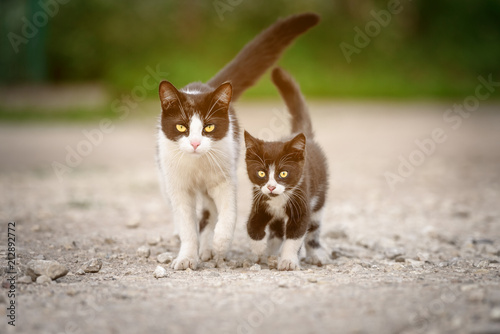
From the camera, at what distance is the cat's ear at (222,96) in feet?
14.0

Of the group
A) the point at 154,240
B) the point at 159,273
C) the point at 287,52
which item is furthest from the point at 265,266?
the point at 287,52

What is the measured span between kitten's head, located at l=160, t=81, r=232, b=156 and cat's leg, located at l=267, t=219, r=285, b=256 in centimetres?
86

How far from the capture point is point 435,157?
412 inches

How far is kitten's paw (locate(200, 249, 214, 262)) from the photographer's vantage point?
15.2 feet

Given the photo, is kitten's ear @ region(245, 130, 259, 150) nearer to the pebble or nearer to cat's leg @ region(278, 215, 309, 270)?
cat's leg @ region(278, 215, 309, 270)

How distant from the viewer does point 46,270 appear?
3748 mm

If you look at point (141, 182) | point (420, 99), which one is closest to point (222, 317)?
point (141, 182)

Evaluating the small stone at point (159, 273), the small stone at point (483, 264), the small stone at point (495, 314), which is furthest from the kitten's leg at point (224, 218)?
the small stone at point (495, 314)

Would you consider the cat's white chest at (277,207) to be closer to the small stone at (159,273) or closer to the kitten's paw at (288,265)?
the kitten's paw at (288,265)

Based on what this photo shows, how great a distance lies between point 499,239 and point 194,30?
60.1 feet

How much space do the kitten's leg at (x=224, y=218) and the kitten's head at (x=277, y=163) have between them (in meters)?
0.22

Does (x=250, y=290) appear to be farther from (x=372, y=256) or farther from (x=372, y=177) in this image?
(x=372, y=177)

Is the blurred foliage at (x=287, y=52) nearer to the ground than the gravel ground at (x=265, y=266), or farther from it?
farther from it

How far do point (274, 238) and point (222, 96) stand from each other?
4.11 ft
